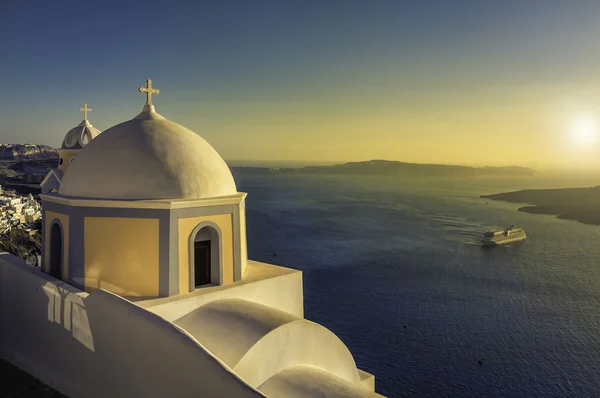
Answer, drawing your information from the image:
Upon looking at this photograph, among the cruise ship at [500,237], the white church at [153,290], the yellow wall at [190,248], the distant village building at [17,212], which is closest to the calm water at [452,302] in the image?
the cruise ship at [500,237]

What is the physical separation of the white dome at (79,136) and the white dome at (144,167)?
5.49 metres

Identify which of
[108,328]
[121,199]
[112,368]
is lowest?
[112,368]

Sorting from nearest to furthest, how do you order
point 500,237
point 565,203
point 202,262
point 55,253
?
1. point 202,262
2. point 55,253
3. point 500,237
4. point 565,203

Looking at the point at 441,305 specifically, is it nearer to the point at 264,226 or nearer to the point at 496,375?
the point at 496,375

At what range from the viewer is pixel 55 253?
24.6 feet

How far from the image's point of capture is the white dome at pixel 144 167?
22.2ft

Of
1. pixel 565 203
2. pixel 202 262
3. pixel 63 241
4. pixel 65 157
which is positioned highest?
pixel 65 157

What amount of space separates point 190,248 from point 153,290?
800mm

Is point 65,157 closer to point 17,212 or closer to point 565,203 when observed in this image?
point 17,212

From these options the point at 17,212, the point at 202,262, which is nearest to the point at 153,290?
the point at 202,262

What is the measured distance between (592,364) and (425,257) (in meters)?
18.4

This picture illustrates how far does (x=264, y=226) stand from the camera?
51719mm

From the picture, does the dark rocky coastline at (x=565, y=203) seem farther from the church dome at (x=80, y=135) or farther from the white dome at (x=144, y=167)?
the white dome at (x=144, y=167)

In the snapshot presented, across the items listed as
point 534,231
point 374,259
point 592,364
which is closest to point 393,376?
point 592,364
